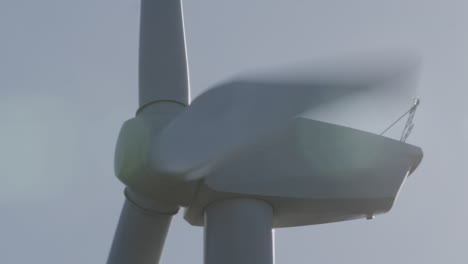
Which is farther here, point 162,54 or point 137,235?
point 162,54

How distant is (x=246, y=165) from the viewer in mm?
9562

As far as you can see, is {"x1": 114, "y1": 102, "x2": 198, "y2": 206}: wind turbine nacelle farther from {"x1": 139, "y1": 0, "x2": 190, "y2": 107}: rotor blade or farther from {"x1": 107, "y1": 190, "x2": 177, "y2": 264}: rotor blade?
{"x1": 139, "y1": 0, "x2": 190, "y2": 107}: rotor blade

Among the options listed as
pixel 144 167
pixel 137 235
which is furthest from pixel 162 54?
pixel 137 235

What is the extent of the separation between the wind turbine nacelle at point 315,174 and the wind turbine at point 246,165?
0.04ft

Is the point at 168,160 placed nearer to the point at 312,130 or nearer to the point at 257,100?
the point at 257,100

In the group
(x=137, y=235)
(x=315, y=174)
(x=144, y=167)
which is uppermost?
(x=315, y=174)

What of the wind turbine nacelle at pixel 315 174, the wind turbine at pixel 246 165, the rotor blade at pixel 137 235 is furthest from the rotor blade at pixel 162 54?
the wind turbine nacelle at pixel 315 174

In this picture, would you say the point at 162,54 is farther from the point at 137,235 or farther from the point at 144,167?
the point at 137,235

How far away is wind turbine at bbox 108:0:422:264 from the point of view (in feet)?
30.2

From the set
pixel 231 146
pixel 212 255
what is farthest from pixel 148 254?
pixel 231 146

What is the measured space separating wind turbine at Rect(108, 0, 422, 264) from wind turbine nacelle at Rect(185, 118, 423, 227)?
0.01 m

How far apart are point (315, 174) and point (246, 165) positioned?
2.99 feet

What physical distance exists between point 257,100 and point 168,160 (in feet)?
4.02

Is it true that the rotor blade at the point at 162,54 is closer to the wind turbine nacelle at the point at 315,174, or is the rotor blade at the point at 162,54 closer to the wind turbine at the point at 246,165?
the wind turbine at the point at 246,165
